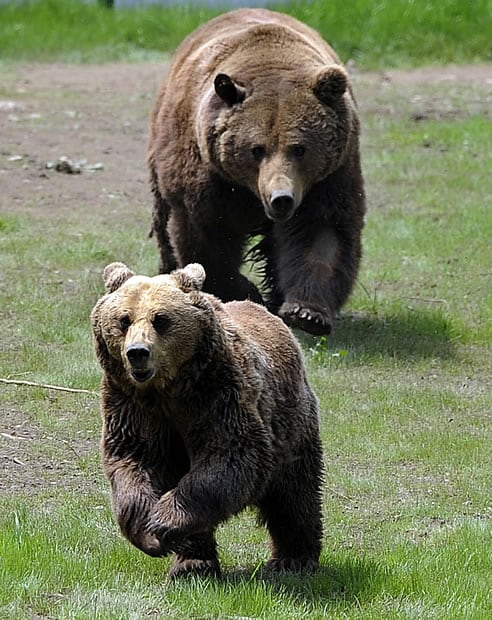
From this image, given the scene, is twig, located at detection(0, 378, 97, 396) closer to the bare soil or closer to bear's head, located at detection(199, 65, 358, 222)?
the bare soil

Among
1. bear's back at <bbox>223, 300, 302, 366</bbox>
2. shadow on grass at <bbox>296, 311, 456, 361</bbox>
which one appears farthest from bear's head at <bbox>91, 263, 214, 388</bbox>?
shadow on grass at <bbox>296, 311, 456, 361</bbox>

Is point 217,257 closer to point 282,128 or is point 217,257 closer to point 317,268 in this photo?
point 317,268

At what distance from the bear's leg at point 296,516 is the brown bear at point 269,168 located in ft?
8.87

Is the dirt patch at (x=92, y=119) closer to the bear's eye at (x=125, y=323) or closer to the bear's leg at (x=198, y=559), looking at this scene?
the bear's leg at (x=198, y=559)

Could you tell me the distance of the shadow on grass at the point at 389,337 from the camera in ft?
28.0

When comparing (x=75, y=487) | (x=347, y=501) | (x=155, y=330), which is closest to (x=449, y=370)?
(x=347, y=501)

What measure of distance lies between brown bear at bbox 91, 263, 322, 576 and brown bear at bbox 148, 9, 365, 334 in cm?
306

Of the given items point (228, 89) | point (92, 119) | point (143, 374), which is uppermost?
point (143, 374)

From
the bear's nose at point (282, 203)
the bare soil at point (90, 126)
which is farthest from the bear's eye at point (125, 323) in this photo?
the bear's nose at point (282, 203)

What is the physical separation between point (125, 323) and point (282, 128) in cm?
366

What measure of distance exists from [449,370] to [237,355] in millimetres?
3691

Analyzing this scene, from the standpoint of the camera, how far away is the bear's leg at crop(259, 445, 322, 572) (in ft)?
17.0

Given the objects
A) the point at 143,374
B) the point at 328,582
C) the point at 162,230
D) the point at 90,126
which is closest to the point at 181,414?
the point at 143,374

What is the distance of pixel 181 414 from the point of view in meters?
4.71
